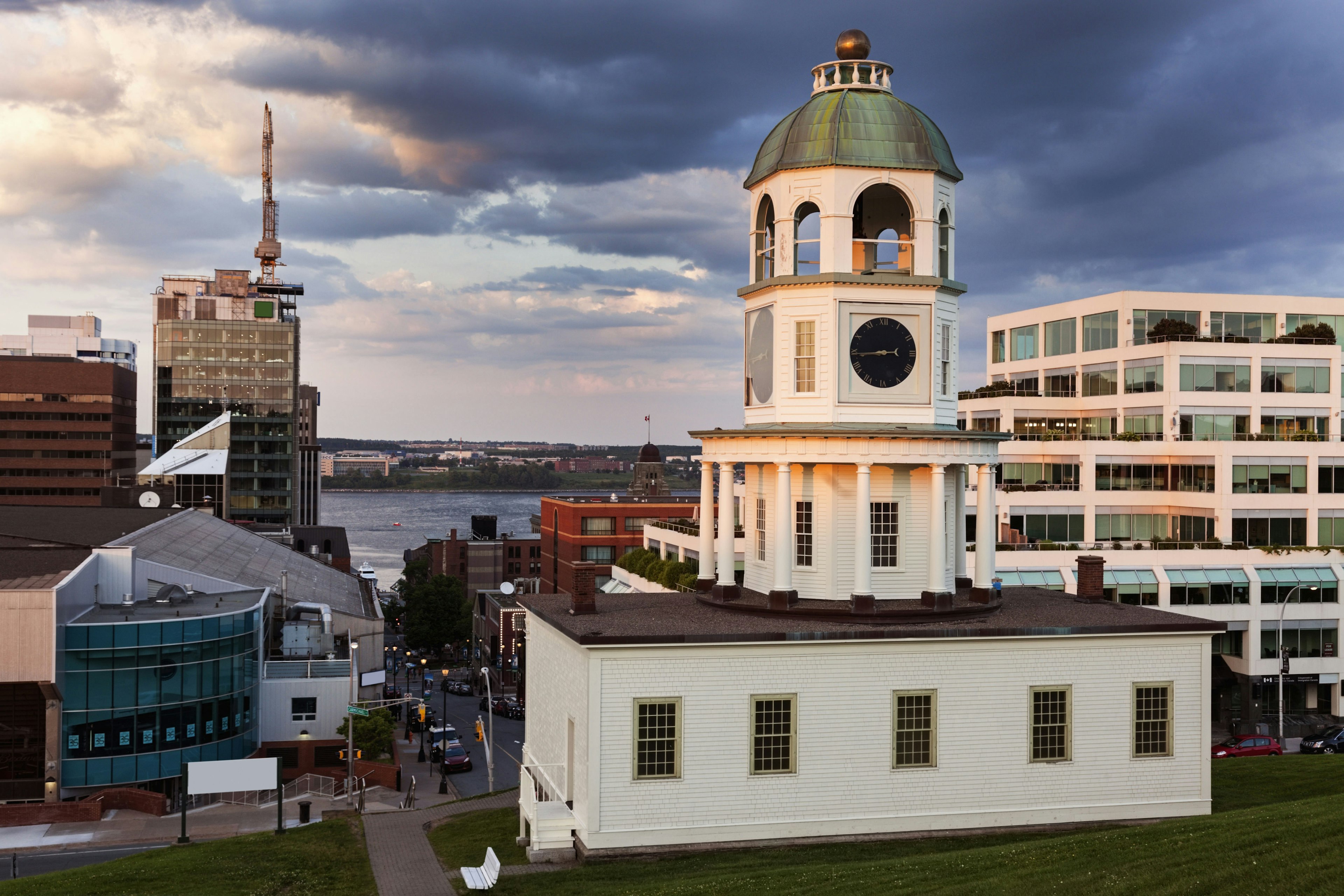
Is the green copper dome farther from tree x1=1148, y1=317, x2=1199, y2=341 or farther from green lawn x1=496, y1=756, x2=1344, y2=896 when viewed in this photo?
tree x1=1148, y1=317, x2=1199, y2=341

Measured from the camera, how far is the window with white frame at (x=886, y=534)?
117ft

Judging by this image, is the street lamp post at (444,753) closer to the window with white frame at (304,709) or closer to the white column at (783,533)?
the window with white frame at (304,709)

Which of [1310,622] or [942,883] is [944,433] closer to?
[942,883]

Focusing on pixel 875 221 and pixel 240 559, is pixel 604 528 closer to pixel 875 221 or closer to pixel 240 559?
pixel 240 559

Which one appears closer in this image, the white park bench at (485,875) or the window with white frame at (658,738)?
the white park bench at (485,875)

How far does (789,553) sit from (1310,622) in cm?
5945

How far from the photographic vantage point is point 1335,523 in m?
84.4

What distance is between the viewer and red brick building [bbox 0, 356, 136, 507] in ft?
604

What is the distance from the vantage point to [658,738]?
29891 mm

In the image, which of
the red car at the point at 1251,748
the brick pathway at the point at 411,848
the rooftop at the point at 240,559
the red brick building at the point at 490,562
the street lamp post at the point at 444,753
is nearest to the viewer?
the brick pathway at the point at 411,848

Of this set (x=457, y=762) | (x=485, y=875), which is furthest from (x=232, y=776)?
(x=457, y=762)

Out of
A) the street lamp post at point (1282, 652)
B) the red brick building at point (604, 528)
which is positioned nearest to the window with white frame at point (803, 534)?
the street lamp post at point (1282, 652)

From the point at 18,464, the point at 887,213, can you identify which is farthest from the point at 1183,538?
the point at 18,464

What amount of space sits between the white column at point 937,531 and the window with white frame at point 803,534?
140 inches
